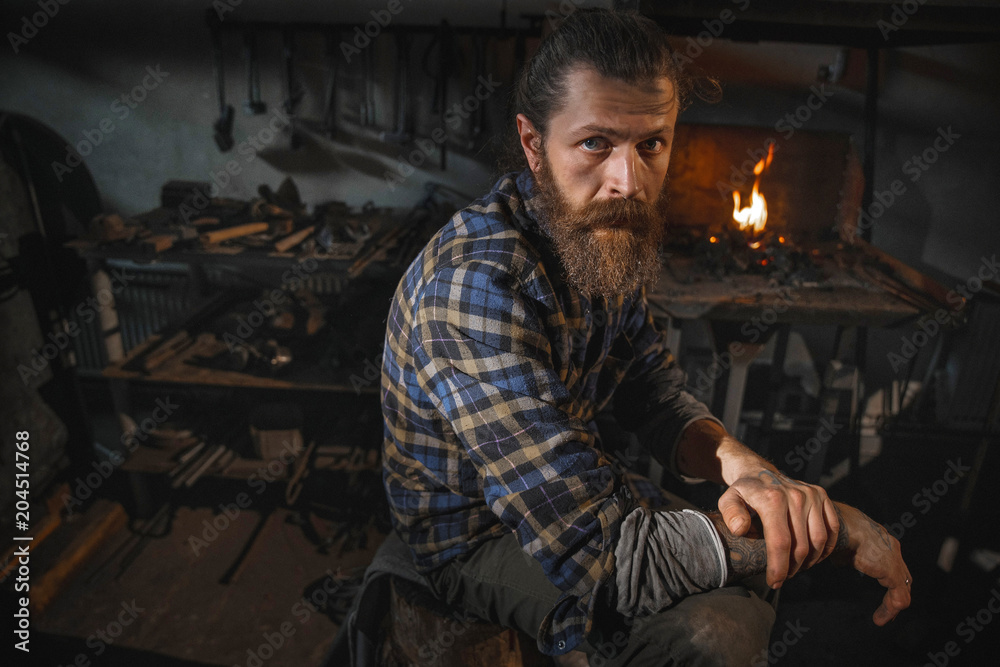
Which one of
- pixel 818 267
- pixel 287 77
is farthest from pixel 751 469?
pixel 287 77

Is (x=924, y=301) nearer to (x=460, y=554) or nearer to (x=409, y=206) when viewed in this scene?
(x=460, y=554)

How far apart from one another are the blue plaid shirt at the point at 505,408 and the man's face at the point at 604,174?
0.07m

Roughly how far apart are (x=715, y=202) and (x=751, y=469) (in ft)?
7.78

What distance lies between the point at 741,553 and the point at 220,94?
3.92m

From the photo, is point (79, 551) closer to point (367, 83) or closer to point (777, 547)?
point (367, 83)

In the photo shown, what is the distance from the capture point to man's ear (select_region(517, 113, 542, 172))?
1622 mm

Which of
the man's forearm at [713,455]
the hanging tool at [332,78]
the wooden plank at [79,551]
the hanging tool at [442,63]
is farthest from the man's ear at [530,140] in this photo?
the wooden plank at [79,551]

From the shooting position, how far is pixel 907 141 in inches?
143

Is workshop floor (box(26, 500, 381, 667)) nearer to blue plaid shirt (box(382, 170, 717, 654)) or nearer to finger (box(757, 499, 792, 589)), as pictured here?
blue plaid shirt (box(382, 170, 717, 654))

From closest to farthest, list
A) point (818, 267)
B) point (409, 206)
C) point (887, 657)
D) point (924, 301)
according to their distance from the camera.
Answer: point (924, 301) → point (887, 657) → point (818, 267) → point (409, 206)

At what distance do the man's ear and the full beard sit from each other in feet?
0.13

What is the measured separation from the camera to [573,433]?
4.21ft

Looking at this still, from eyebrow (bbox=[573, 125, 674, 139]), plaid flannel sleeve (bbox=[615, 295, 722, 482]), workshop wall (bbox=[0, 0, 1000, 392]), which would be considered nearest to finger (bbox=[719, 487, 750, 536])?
plaid flannel sleeve (bbox=[615, 295, 722, 482])

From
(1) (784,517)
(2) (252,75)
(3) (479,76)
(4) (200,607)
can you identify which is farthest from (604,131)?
(2) (252,75)
